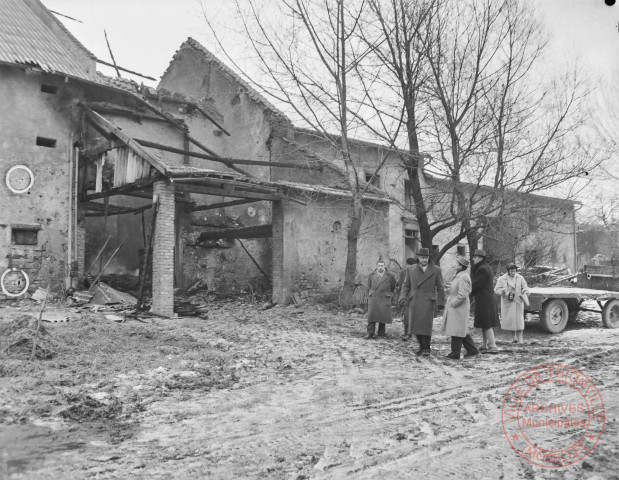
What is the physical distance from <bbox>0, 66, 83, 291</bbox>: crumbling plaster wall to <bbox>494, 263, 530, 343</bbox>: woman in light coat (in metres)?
11.6

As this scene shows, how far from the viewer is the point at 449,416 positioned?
15.4 feet

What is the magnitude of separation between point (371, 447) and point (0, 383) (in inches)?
169

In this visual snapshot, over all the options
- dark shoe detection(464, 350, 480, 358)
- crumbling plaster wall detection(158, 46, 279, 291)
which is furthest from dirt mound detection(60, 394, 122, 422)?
crumbling plaster wall detection(158, 46, 279, 291)

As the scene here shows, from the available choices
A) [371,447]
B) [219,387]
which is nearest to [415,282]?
[219,387]

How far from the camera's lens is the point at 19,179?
14242mm

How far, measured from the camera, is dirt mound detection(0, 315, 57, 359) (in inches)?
278

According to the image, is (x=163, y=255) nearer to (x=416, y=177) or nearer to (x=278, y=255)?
(x=278, y=255)

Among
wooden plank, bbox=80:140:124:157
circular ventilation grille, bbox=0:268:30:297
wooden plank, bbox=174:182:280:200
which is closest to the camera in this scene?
wooden plank, bbox=174:182:280:200

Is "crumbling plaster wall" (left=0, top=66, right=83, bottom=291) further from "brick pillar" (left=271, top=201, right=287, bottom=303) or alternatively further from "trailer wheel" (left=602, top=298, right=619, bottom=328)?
"trailer wheel" (left=602, top=298, right=619, bottom=328)

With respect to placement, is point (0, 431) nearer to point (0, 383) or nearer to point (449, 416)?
point (0, 383)

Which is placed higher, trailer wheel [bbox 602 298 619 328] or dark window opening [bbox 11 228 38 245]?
dark window opening [bbox 11 228 38 245]

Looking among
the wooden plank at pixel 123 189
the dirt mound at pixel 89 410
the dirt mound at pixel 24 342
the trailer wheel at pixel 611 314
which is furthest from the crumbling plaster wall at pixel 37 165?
the trailer wheel at pixel 611 314

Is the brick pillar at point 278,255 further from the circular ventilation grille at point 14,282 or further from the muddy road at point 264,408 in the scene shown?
the circular ventilation grille at point 14,282

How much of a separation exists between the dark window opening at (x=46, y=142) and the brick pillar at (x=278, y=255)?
21.4 ft
